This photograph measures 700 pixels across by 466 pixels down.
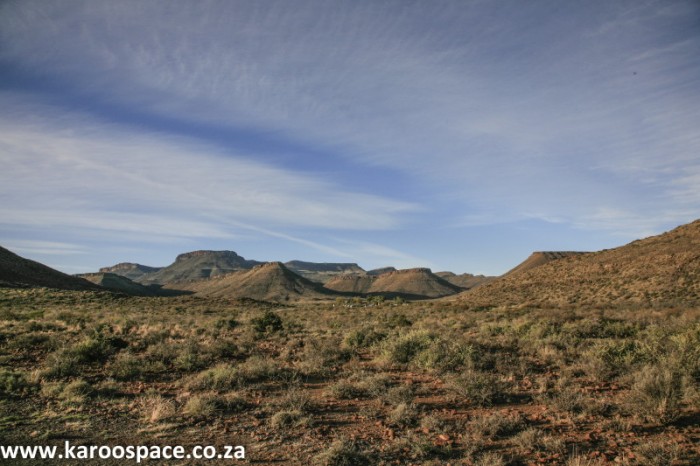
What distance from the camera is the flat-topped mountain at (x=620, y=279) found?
3334 cm

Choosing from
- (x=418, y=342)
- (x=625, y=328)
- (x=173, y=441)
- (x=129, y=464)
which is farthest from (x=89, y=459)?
(x=625, y=328)

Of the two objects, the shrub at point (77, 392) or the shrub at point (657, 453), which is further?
the shrub at point (77, 392)

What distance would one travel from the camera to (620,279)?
4025cm

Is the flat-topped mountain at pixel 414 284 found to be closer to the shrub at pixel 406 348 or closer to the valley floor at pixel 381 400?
the shrub at pixel 406 348

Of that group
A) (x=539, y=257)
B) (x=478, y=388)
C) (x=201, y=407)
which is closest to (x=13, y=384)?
(x=201, y=407)

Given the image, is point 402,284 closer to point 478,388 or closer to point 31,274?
point 31,274

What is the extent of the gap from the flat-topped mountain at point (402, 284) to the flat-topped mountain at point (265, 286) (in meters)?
31.9

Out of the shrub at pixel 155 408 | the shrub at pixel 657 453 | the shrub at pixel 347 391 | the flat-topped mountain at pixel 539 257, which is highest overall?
the flat-topped mountain at pixel 539 257

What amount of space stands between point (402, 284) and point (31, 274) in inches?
4886

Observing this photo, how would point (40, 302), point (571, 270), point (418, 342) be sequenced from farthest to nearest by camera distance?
point (571, 270) < point (40, 302) < point (418, 342)

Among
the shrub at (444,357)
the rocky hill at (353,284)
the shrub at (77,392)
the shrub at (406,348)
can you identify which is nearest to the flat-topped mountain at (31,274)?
the shrub at (77,392)

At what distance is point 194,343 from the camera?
14102mm

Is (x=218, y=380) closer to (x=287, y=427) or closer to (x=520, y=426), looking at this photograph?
(x=287, y=427)

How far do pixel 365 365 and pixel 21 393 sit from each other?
8.51m
